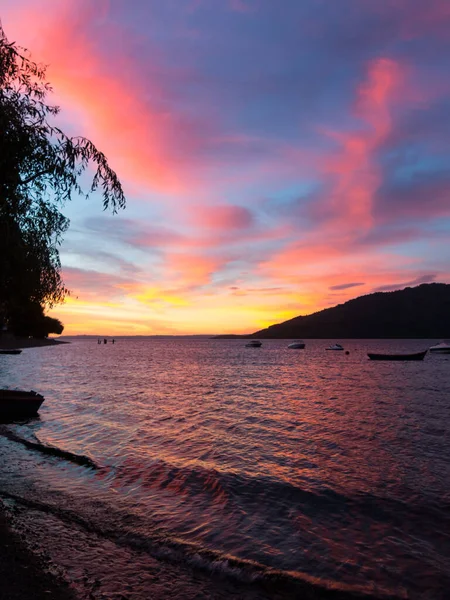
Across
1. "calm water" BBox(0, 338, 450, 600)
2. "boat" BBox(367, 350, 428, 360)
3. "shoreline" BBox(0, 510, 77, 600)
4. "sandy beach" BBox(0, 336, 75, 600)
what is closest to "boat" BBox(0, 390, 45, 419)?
"calm water" BBox(0, 338, 450, 600)

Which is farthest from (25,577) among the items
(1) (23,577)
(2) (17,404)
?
(2) (17,404)

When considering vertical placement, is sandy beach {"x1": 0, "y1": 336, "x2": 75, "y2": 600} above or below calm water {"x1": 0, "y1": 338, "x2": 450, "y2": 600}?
above

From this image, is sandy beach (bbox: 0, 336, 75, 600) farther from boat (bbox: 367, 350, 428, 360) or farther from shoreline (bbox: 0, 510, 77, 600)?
boat (bbox: 367, 350, 428, 360)

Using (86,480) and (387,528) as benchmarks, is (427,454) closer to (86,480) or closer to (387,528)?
(387,528)

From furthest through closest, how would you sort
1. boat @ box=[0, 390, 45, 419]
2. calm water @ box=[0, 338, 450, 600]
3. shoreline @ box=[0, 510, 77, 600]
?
boat @ box=[0, 390, 45, 419]
calm water @ box=[0, 338, 450, 600]
shoreline @ box=[0, 510, 77, 600]

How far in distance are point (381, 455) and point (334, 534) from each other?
867cm

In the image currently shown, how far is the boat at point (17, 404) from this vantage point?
73.4 feet

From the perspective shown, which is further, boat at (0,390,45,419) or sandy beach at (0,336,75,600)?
boat at (0,390,45,419)

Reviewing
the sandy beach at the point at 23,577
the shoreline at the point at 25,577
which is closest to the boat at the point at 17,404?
the sandy beach at the point at 23,577

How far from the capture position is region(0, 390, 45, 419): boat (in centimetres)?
2236

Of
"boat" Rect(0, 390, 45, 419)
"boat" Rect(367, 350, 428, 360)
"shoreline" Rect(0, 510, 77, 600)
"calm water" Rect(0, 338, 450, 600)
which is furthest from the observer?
"boat" Rect(367, 350, 428, 360)

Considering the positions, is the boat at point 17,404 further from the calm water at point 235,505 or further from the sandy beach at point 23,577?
the sandy beach at point 23,577

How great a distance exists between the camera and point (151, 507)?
10758 mm

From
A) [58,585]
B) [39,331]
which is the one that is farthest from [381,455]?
[39,331]
